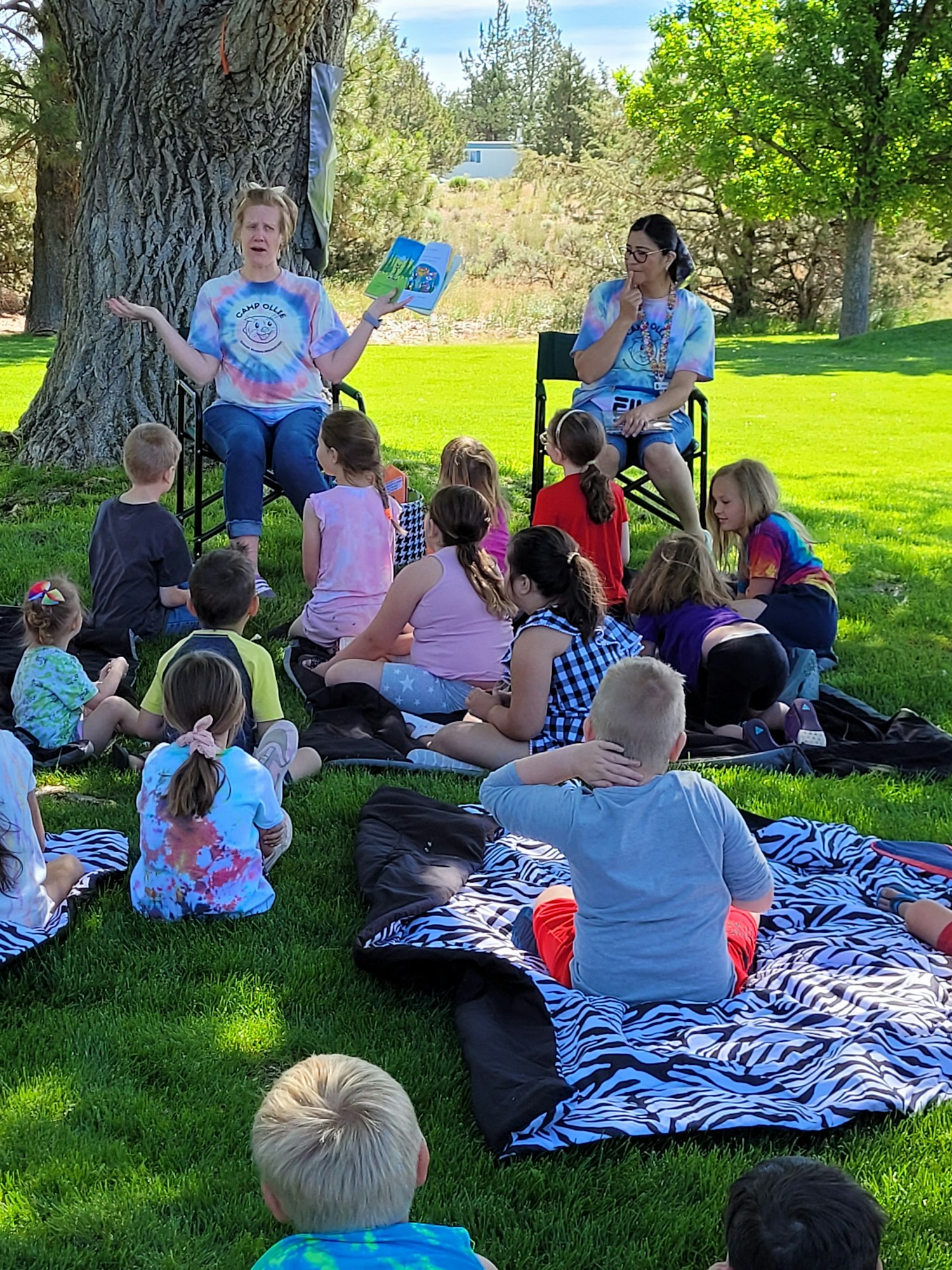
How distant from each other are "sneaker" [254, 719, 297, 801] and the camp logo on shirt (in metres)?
2.38

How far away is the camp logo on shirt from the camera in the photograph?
18.1 ft

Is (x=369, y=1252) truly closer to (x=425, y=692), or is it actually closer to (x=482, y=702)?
(x=482, y=702)

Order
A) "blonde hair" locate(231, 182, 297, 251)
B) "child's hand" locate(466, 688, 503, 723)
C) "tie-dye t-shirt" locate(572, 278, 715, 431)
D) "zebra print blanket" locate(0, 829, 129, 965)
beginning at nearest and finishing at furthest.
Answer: "zebra print blanket" locate(0, 829, 129, 965)
"child's hand" locate(466, 688, 503, 723)
"blonde hair" locate(231, 182, 297, 251)
"tie-dye t-shirt" locate(572, 278, 715, 431)

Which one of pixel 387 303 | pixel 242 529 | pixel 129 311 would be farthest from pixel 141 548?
pixel 387 303

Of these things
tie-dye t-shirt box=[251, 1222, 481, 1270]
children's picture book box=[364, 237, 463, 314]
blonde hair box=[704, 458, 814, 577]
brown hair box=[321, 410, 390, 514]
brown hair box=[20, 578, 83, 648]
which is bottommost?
tie-dye t-shirt box=[251, 1222, 481, 1270]

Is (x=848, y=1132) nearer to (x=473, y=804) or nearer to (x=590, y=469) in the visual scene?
(x=473, y=804)

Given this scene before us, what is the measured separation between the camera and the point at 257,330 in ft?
18.2

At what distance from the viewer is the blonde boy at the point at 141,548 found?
4805mm

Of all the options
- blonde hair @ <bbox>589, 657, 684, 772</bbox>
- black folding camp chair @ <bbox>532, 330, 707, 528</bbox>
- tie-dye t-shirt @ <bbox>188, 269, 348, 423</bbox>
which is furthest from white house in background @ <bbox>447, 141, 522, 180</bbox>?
blonde hair @ <bbox>589, 657, 684, 772</bbox>

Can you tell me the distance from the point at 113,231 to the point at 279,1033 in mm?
5528

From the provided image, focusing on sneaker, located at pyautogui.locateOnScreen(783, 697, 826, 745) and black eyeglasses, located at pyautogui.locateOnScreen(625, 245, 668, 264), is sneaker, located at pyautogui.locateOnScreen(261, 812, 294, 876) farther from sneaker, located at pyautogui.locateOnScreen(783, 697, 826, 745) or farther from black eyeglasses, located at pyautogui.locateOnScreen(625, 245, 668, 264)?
black eyeglasses, located at pyautogui.locateOnScreen(625, 245, 668, 264)

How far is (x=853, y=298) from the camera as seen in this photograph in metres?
22.3

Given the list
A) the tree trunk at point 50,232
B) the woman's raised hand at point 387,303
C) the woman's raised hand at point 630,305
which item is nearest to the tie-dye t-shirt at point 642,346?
the woman's raised hand at point 630,305

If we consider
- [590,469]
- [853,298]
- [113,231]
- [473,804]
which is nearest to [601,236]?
[853,298]
